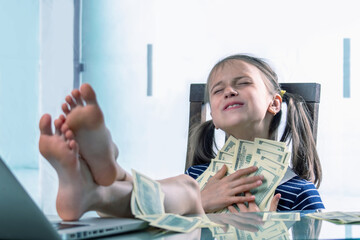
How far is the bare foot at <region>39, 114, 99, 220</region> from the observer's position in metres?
0.56

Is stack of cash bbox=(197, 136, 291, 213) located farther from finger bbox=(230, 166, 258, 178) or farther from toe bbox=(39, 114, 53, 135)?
toe bbox=(39, 114, 53, 135)

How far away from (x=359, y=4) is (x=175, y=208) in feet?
12.3

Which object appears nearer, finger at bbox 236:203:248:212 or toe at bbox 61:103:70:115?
toe at bbox 61:103:70:115

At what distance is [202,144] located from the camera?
65.5 inches

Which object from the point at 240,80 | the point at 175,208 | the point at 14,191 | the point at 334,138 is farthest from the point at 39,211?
the point at 334,138

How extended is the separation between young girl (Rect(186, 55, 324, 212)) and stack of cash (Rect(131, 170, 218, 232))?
0.52m

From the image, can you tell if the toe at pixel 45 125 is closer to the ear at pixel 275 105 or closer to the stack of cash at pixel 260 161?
the stack of cash at pixel 260 161

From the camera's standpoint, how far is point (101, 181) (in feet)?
1.87

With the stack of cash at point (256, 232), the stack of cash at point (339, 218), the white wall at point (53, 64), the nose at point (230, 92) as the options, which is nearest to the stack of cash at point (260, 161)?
the nose at point (230, 92)

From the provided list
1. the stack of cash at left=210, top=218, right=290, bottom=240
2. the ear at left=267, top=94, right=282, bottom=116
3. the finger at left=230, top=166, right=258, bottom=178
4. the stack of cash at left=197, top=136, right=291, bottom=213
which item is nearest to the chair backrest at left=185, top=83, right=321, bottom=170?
the ear at left=267, top=94, right=282, bottom=116

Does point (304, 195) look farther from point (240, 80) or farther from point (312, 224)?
point (312, 224)

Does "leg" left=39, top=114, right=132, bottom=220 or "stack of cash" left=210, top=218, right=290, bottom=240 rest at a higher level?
"leg" left=39, top=114, right=132, bottom=220

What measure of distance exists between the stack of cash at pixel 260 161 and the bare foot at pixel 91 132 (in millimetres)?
633

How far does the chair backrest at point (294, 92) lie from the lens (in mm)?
1545
